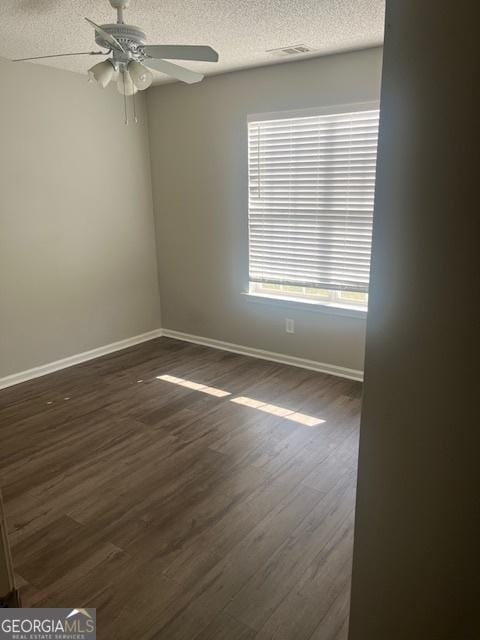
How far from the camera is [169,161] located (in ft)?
15.2

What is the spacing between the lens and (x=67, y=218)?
411 cm

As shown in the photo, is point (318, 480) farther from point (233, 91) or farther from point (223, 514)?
point (233, 91)

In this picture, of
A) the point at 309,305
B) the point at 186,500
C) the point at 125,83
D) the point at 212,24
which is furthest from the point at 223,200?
the point at 186,500

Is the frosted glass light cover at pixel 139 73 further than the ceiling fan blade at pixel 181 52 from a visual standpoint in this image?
Yes

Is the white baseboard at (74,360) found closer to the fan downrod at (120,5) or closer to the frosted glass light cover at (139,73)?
the frosted glass light cover at (139,73)

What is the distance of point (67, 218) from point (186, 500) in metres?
2.87

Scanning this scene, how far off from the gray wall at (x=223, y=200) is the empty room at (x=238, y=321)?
23 mm

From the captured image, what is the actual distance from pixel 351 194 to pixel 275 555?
2725 millimetres

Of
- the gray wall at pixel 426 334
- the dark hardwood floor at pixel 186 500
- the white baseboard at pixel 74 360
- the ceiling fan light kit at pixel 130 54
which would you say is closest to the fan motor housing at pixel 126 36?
the ceiling fan light kit at pixel 130 54

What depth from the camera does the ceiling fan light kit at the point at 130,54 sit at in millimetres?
2258

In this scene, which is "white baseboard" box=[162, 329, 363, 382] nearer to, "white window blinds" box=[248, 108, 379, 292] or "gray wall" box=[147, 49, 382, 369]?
"gray wall" box=[147, 49, 382, 369]

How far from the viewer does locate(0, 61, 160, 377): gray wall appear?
3.69 metres

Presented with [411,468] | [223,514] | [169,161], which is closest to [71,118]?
[169,161]

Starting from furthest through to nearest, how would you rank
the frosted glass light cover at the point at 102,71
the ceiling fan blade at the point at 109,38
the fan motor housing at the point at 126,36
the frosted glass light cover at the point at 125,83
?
the frosted glass light cover at the point at 125,83 < the frosted glass light cover at the point at 102,71 < the fan motor housing at the point at 126,36 < the ceiling fan blade at the point at 109,38
